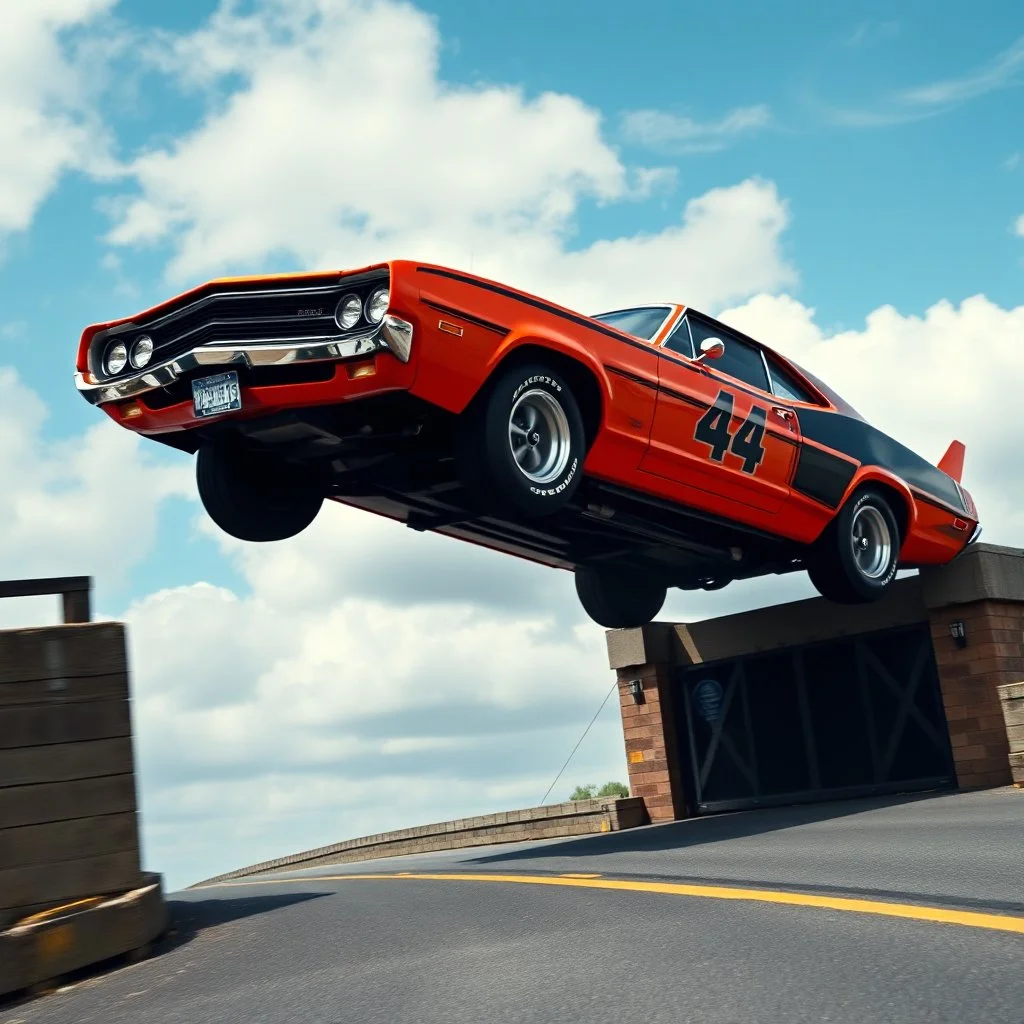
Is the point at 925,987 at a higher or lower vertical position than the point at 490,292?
lower

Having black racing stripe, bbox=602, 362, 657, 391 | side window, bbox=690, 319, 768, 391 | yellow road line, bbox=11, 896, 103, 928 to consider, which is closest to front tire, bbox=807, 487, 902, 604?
side window, bbox=690, 319, 768, 391

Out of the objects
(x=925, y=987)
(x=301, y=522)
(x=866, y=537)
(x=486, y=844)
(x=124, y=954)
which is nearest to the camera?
(x=925, y=987)

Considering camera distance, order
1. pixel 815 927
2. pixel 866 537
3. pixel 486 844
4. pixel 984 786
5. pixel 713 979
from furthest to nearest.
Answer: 1. pixel 486 844
2. pixel 984 786
3. pixel 866 537
4. pixel 815 927
5. pixel 713 979

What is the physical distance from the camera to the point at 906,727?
13.8 m

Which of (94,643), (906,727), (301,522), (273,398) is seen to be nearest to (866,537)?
(906,727)

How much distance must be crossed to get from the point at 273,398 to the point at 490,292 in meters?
1.42

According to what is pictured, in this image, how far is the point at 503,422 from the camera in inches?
299

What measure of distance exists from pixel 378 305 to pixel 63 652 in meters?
2.50

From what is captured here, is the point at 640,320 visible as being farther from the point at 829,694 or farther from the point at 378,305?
the point at 829,694

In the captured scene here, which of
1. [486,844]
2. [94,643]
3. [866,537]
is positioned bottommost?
[486,844]

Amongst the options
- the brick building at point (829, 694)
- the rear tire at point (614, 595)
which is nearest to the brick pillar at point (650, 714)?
the brick building at point (829, 694)

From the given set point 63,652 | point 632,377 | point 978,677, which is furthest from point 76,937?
point 978,677

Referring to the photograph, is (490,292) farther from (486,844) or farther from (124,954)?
(486,844)

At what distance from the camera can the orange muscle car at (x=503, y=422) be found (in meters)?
7.27
